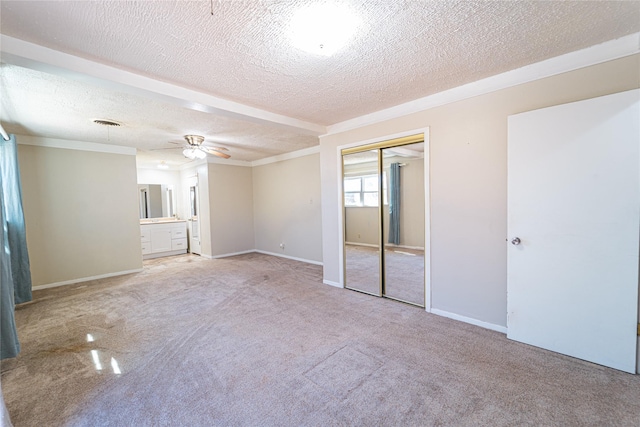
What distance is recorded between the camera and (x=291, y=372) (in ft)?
6.56

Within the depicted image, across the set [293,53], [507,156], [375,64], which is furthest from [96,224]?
[507,156]

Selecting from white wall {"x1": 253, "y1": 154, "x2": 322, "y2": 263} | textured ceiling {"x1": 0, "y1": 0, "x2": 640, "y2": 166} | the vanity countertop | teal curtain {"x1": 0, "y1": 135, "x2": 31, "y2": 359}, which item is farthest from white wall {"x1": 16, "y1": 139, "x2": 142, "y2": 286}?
textured ceiling {"x1": 0, "y1": 0, "x2": 640, "y2": 166}

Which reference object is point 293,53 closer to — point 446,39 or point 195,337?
point 446,39

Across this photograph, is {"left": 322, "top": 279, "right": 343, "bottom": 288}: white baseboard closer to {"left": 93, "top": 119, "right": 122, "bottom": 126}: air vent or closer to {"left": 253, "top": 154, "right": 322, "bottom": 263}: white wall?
{"left": 253, "top": 154, "right": 322, "bottom": 263}: white wall

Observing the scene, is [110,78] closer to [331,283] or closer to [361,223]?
[361,223]

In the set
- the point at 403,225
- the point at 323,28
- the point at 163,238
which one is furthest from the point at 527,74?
the point at 163,238

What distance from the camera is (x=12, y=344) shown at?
2.09 metres

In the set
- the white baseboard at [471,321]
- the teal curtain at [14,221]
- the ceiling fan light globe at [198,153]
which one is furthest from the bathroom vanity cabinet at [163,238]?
the white baseboard at [471,321]

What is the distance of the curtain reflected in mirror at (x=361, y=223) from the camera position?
375 centimetres

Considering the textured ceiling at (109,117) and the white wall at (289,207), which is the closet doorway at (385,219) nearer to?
the textured ceiling at (109,117)

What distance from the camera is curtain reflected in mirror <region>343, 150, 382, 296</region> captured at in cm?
375

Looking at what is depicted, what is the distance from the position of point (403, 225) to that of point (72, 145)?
5820 mm

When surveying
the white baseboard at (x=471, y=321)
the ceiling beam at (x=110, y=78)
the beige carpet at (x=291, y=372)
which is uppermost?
the ceiling beam at (x=110, y=78)

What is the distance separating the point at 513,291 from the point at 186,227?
738cm
